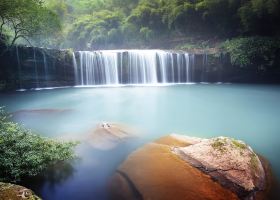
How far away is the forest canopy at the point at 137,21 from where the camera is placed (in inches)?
750

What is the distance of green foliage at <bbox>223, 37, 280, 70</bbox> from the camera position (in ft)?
65.6

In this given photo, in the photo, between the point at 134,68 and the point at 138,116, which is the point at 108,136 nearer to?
the point at 138,116

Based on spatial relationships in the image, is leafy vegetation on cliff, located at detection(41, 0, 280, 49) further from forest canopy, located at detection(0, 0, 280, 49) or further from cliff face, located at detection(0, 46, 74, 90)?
cliff face, located at detection(0, 46, 74, 90)

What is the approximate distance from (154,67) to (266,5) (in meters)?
9.03

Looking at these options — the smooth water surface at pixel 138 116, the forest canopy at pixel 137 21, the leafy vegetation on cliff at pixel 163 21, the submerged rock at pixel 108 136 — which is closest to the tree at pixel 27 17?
the forest canopy at pixel 137 21

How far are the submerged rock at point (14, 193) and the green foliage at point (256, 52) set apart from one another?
63.1 feet

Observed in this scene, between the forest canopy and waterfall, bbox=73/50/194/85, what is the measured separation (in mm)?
4162

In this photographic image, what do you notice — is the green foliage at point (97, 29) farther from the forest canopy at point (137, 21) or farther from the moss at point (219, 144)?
the moss at point (219, 144)

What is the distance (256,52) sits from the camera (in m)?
20.3

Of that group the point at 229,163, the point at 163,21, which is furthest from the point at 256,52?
the point at 229,163

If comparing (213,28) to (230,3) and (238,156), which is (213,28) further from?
(238,156)

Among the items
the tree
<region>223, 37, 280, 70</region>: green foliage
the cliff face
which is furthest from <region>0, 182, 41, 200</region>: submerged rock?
<region>223, 37, 280, 70</region>: green foliage

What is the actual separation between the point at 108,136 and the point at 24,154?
9.94ft

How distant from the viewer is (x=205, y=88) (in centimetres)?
1955
